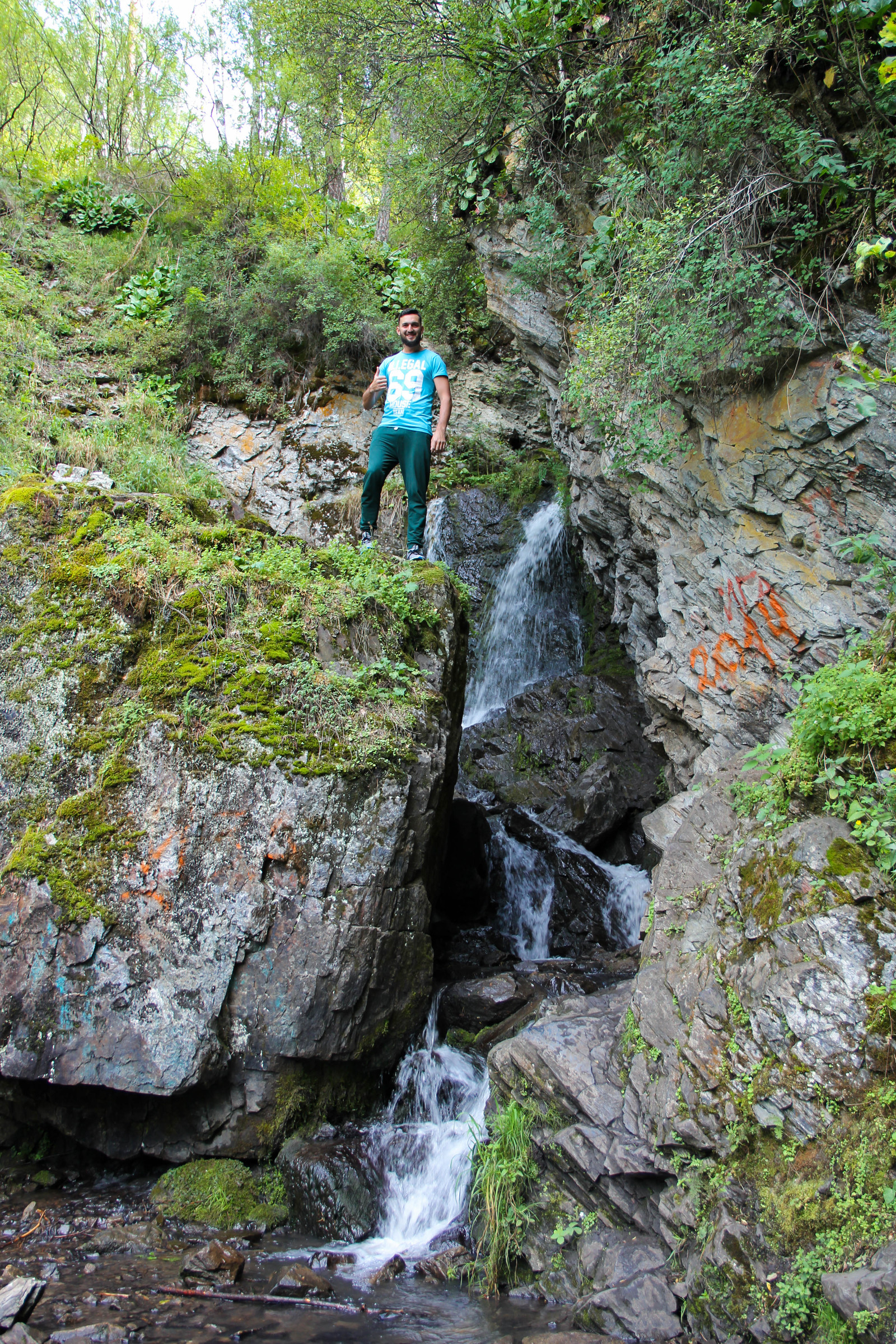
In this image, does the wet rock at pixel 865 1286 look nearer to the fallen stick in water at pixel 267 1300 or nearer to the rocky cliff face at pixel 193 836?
the fallen stick in water at pixel 267 1300

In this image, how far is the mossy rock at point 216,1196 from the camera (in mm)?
4496

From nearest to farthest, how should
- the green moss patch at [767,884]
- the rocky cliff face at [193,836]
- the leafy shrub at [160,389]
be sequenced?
the green moss patch at [767,884] → the rocky cliff face at [193,836] → the leafy shrub at [160,389]

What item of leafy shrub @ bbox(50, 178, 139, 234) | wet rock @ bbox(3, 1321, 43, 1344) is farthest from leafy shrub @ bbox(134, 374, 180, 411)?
wet rock @ bbox(3, 1321, 43, 1344)

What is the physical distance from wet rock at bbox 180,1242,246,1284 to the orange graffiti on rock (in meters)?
5.38

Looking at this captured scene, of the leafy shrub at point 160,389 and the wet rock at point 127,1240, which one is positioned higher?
the leafy shrub at point 160,389

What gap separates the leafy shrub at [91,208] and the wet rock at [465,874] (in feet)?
44.4

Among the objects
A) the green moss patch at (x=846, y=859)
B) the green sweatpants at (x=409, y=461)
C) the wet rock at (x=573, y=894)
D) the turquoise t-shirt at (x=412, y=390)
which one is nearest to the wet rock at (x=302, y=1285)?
the green moss patch at (x=846, y=859)

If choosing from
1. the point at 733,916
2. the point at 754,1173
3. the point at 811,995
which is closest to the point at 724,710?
the point at 733,916

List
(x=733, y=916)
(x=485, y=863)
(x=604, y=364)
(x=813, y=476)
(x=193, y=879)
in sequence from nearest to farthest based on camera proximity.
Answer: (x=733, y=916)
(x=193, y=879)
(x=813, y=476)
(x=604, y=364)
(x=485, y=863)

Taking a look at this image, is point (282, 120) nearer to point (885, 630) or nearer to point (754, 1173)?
point (885, 630)

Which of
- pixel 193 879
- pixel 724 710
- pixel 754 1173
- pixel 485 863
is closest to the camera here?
pixel 754 1173

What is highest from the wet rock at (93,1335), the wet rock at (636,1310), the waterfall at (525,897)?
the waterfall at (525,897)

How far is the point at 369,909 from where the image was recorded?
5.08 m

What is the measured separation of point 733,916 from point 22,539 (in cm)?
570
